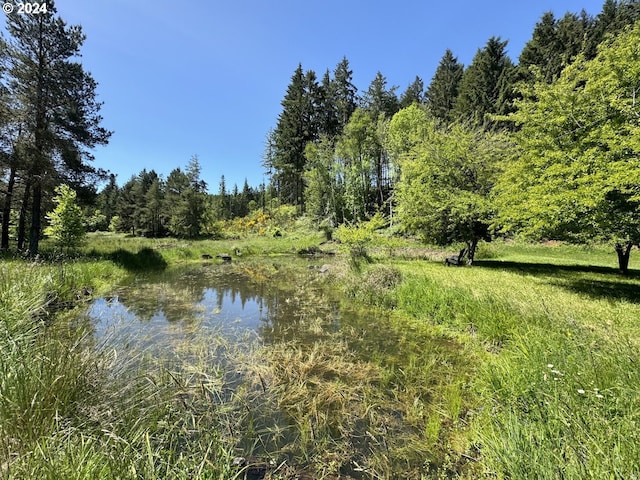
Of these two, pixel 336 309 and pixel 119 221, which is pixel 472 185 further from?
pixel 119 221

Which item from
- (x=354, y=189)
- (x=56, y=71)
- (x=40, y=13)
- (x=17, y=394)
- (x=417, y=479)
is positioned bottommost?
(x=417, y=479)

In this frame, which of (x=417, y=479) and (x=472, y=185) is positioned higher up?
(x=472, y=185)

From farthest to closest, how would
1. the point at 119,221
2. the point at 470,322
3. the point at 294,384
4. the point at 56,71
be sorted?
1. the point at 119,221
2. the point at 56,71
3. the point at 470,322
4. the point at 294,384

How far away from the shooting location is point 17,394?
8.77 feet

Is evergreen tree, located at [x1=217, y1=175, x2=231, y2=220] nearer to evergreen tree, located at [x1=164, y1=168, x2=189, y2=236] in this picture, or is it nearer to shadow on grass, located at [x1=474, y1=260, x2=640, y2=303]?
evergreen tree, located at [x1=164, y1=168, x2=189, y2=236]

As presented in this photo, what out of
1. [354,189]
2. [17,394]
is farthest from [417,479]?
[354,189]

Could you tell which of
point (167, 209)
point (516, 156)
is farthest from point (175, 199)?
point (516, 156)

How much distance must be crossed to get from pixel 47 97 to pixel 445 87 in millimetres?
45754

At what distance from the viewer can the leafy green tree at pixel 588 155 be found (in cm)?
725

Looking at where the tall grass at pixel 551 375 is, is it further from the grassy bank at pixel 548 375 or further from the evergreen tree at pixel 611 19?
the evergreen tree at pixel 611 19

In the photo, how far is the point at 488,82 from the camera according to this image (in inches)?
1437

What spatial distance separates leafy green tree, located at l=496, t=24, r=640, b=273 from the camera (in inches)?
285

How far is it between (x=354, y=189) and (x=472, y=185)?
2162 centimetres

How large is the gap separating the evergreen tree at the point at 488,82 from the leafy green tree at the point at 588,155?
27582 mm
